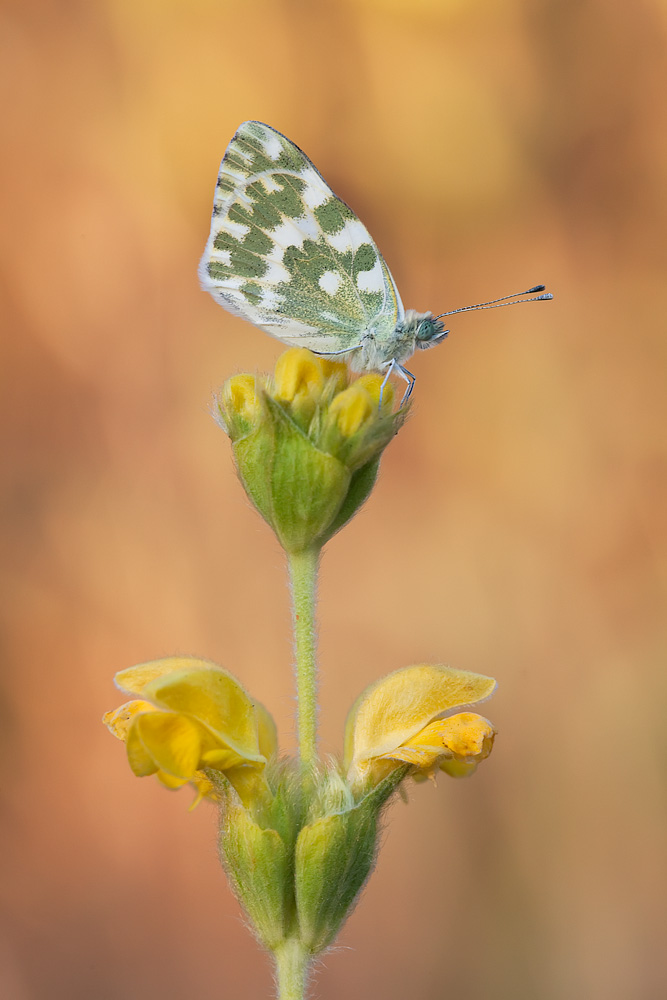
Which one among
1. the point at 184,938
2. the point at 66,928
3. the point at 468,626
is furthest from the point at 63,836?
the point at 468,626

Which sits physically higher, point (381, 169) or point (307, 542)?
point (381, 169)

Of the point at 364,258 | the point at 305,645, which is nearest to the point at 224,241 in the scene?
the point at 364,258

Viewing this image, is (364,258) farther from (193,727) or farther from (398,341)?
(193,727)

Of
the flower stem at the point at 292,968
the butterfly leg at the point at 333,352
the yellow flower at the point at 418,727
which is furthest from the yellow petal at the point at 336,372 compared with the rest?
the flower stem at the point at 292,968

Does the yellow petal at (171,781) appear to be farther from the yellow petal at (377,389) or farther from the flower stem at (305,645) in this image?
the yellow petal at (377,389)

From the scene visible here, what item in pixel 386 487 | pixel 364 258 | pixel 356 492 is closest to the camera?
pixel 356 492

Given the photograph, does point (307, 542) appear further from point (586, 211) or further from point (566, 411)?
point (586, 211)

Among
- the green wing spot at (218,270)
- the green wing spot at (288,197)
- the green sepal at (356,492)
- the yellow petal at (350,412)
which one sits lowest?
the green sepal at (356,492)

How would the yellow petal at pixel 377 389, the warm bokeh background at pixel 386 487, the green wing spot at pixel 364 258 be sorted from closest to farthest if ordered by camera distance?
1. the yellow petal at pixel 377 389
2. the green wing spot at pixel 364 258
3. the warm bokeh background at pixel 386 487
